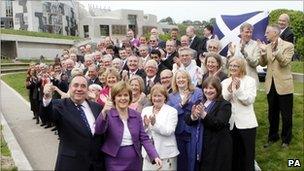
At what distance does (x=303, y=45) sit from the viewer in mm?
21078

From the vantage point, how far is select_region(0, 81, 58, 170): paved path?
8.26 metres

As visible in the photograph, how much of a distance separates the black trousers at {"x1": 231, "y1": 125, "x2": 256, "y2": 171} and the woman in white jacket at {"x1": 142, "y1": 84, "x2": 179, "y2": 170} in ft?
3.19

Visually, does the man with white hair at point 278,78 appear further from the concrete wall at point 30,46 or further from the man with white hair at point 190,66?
the concrete wall at point 30,46

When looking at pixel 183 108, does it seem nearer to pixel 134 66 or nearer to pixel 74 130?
pixel 74 130

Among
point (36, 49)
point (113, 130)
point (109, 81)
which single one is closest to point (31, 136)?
point (109, 81)

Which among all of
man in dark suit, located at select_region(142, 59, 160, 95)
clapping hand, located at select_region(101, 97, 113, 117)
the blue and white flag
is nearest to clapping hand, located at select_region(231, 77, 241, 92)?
man in dark suit, located at select_region(142, 59, 160, 95)

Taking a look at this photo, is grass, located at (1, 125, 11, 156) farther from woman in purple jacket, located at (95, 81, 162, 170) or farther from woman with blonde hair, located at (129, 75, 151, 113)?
woman in purple jacket, located at (95, 81, 162, 170)

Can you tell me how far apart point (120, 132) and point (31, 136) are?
6.81 metres

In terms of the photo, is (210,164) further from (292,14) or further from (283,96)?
(292,14)

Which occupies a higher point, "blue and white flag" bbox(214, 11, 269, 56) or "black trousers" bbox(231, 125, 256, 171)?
"blue and white flag" bbox(214, 11, 269, 56)

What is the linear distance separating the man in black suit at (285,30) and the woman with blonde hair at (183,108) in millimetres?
2731

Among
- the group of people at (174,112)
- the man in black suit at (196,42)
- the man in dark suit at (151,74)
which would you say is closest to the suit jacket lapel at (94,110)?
the group of people at (174,112)

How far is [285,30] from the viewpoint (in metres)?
7.62

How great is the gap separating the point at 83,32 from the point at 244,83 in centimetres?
8235
